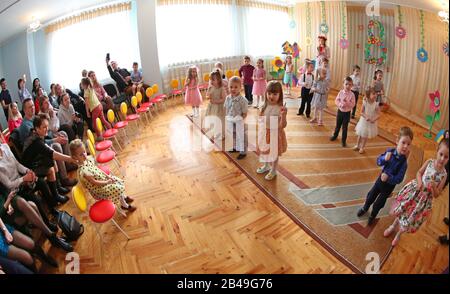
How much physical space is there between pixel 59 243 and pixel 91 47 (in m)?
5.76

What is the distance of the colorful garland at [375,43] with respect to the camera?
289 inches

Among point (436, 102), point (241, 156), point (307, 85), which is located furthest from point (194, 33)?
point (436, 102)

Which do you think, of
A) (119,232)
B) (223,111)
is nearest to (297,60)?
(223,111)

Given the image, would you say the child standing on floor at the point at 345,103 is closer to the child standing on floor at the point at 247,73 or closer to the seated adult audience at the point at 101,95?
the child standing on floor at the point at 247,73

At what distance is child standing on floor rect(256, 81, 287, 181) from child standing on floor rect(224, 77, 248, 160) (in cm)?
64

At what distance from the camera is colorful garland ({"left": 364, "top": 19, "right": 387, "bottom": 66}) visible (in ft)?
24.0

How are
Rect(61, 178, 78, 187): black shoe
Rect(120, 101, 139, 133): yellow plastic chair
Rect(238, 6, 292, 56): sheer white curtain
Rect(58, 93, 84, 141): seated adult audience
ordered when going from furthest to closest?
Rect(238, 6, 292, 56): sheer white curtain
Rect(120, 101, 139, 133): yellow plastic chair
Rect(58, 93, 84, 141): seated adult audience
Rect(61, 178, 78, 187): black shoe

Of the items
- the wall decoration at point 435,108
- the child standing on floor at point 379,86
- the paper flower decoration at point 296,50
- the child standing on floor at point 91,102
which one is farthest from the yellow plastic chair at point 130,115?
the paper flower decoration at point 296,50

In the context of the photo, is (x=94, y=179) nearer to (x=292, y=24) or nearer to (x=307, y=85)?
(x=307, y=85)

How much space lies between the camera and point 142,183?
462cm

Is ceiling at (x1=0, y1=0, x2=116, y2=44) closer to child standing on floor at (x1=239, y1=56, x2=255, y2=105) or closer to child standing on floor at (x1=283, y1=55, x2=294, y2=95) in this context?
child standing on floor at (x1=239, y1=56, x2=255, y2=105)

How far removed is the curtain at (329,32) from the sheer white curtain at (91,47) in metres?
4.98

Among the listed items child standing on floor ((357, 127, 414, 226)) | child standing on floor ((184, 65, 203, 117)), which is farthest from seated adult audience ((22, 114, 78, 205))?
child standing on floor ((357, 127, 414, 226))

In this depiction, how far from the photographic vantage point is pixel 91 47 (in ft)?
25.2
